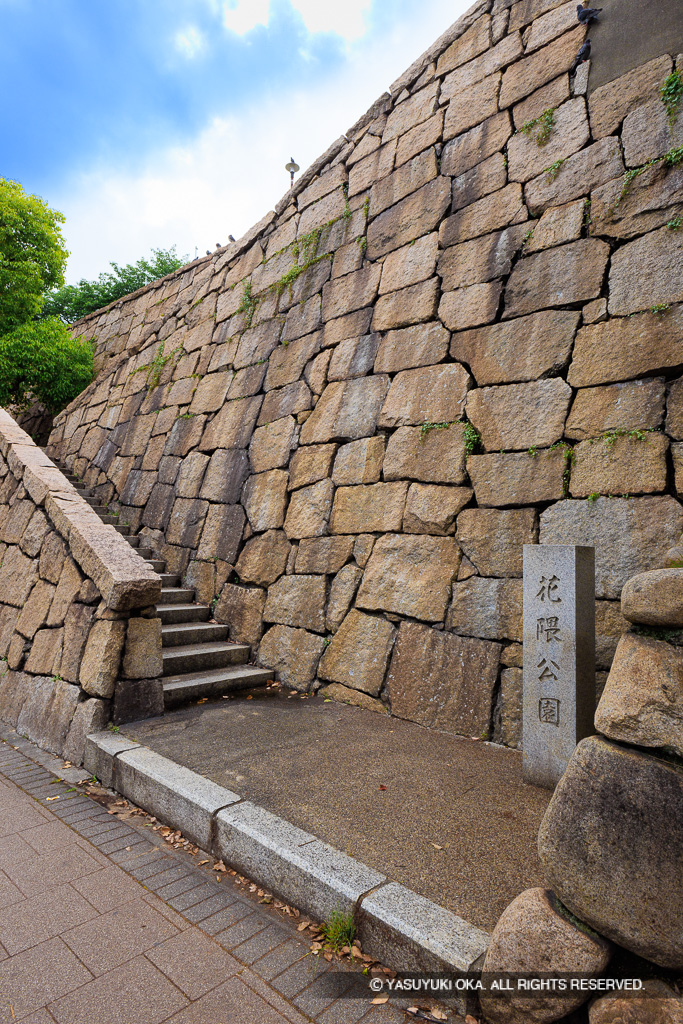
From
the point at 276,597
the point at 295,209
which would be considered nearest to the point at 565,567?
the point at 276,597

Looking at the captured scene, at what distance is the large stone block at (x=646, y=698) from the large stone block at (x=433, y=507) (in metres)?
2.37

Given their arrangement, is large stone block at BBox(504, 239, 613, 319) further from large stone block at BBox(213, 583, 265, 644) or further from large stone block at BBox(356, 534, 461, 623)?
large stone block at BBox(213, 583, 265, 644)

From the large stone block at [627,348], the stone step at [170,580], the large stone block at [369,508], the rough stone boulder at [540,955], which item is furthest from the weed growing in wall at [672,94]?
the stone step at [170,580]

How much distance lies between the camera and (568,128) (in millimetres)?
4035

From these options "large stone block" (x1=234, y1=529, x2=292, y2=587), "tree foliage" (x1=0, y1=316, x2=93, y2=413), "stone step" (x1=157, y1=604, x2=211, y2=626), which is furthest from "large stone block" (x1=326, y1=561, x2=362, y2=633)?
"tree foliage" (x1=0, y1=316, x2=93, y2=413)

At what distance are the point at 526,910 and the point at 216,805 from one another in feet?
4.98

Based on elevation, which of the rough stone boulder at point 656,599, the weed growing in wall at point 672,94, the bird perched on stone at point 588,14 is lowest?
the rough stone boulder at point 656,599

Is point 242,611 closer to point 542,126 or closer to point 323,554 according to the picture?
point 323,554

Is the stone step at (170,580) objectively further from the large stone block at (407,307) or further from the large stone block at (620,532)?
the large stone block at (620,532)

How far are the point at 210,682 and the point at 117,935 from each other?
2404 millimetres

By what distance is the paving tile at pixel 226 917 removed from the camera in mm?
2084

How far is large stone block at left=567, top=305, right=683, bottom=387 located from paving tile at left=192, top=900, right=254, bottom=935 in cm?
342

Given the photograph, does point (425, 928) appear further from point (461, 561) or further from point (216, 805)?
point (461, 561)

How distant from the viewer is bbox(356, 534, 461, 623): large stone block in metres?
3.97
